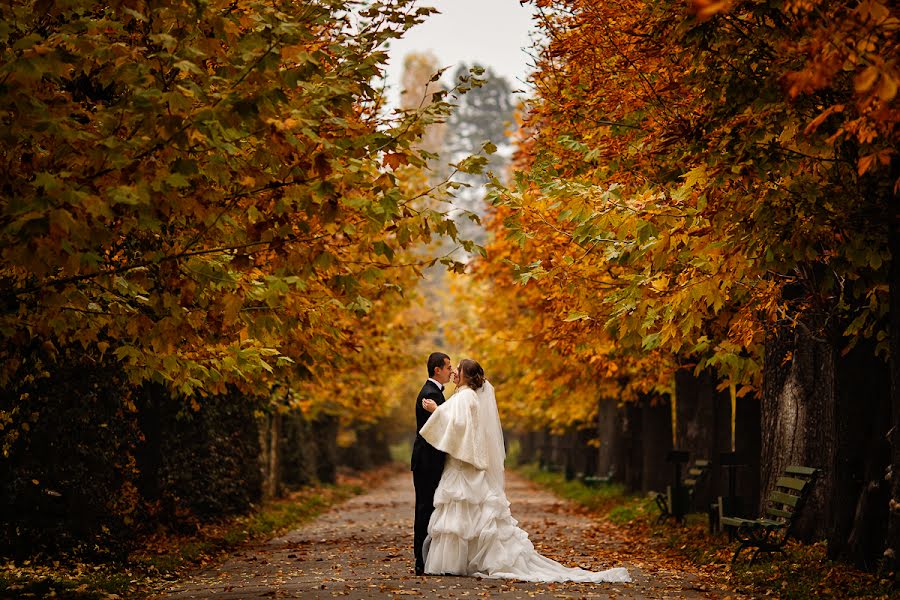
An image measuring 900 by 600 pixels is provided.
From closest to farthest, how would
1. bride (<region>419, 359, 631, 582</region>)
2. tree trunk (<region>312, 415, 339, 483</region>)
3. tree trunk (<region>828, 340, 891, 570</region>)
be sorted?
tree trunk (<region>828, 340, 891, 570</region>), bride (<region>419, 359, 631, 582</region>), tree trunk (<region>312, 415, 339, 483</region>)

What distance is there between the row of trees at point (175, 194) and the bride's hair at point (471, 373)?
159cm

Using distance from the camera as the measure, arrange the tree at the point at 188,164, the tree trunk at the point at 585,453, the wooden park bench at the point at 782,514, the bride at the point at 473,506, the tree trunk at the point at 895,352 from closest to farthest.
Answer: the tree at the point at 188,164 → the tree trunk at the point at 895,352 → the bride at the point at 473,506 → the wooden park bench at the point at 782,514 → the tree trunk at the point at 585,453

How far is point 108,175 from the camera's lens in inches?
309

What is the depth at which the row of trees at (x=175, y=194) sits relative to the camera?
7.22m

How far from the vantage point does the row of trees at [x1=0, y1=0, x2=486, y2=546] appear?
23.7 ft

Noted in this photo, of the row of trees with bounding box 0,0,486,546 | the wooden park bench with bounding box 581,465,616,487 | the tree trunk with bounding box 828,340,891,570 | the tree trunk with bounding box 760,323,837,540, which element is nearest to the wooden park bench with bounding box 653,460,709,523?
the tree trunk with bounding box 760,323,837,540

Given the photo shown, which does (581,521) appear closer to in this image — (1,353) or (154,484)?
(154,484)

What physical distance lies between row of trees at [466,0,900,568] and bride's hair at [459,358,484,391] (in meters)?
1.06

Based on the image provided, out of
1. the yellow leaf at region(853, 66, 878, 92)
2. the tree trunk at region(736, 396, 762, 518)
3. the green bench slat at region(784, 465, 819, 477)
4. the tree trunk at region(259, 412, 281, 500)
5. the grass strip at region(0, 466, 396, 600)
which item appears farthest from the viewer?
the tree trunk at region(259, 412, 281, 500)

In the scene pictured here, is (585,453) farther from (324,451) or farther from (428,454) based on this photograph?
(428,454)

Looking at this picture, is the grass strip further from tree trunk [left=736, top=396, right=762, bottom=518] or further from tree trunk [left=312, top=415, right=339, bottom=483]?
tree trunk [left=312, top=415, right=339, bottom=483]

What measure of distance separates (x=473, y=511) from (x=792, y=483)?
12.5 feet

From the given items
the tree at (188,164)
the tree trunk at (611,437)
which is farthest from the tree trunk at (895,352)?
the tree trunk at (611,437)

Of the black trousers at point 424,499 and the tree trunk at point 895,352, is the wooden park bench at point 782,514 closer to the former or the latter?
the tree trunk at point 895,352
